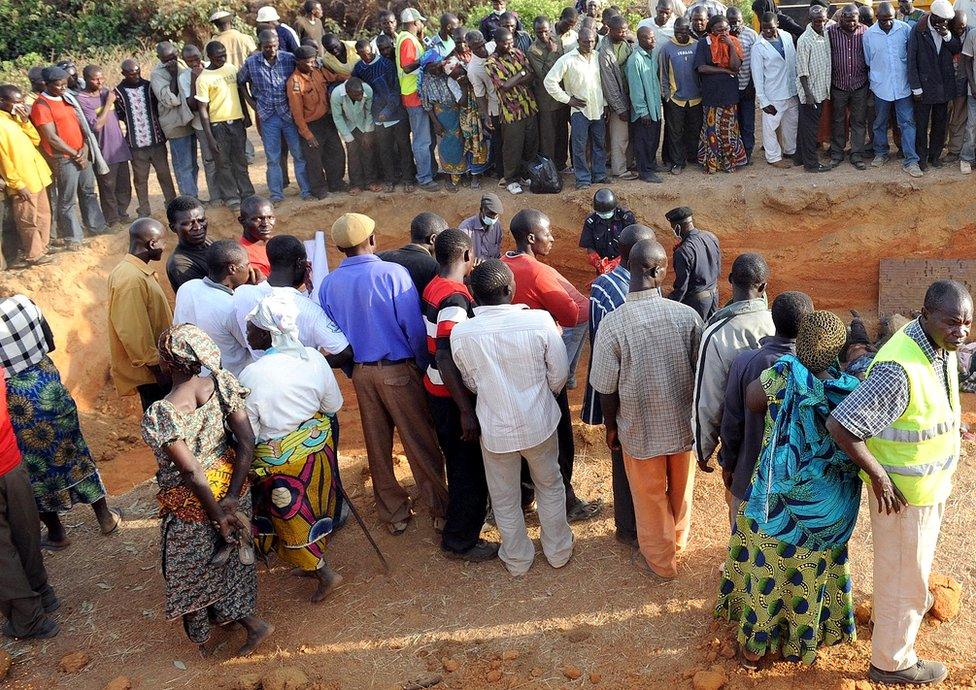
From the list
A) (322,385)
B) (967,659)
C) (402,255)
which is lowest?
(967,659)

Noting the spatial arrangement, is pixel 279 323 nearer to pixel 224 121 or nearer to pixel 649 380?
pixel 649 380

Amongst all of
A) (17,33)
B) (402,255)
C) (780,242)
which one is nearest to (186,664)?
(402,255)

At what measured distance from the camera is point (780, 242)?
29.8 feet

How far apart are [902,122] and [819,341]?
6051 mm

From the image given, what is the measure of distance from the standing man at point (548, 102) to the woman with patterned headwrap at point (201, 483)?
582 centimetres

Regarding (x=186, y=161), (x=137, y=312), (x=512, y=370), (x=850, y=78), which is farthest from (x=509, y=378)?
(x=186, y=161)

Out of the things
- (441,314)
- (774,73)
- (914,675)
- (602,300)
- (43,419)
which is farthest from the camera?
(774,73)

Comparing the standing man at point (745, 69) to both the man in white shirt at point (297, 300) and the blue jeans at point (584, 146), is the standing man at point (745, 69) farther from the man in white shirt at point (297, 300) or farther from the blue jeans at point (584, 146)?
the man in white shirt at point (297, 300)

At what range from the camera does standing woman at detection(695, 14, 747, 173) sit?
8.60 m

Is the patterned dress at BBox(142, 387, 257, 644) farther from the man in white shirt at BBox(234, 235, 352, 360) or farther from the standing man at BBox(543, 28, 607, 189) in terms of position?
the standing man at BBox(543, 28, 607, 189)

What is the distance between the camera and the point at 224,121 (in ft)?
30.5

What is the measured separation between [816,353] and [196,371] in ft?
8.94

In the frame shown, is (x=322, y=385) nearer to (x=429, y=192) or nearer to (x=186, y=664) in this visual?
(x=186, y=664)

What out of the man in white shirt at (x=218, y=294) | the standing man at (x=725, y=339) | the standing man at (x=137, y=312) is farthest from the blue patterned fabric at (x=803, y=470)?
the standing man at (x=137, y=312)
